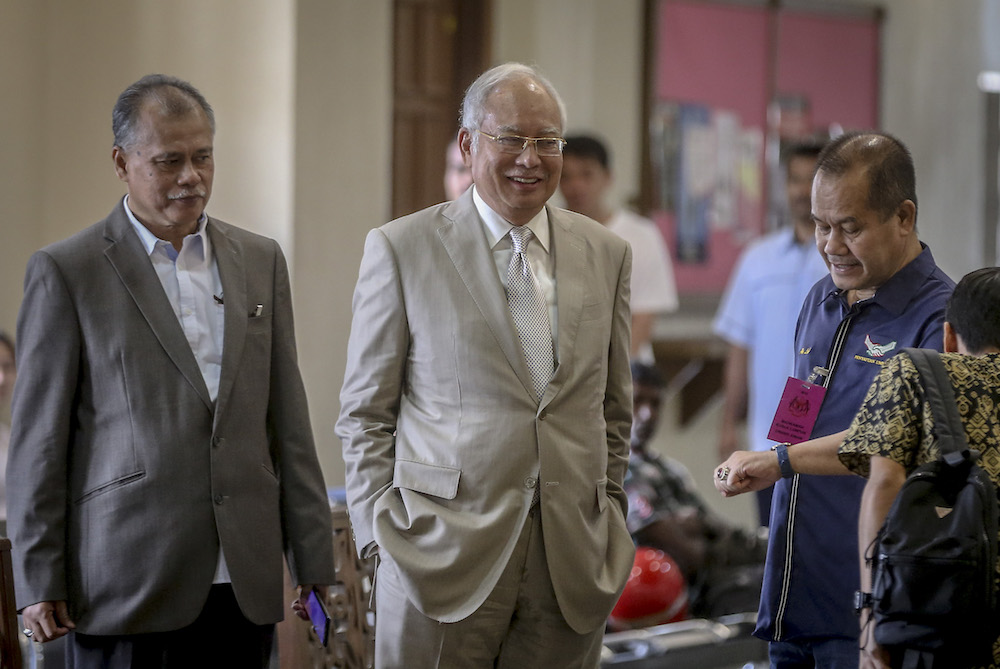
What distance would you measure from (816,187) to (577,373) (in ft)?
1.81

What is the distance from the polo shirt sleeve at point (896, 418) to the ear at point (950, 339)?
0.17 metres

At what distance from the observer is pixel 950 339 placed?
2.01m

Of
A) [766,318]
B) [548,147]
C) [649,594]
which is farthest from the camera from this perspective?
[766,318]

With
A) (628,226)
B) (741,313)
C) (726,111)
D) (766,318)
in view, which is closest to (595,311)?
(766,318)

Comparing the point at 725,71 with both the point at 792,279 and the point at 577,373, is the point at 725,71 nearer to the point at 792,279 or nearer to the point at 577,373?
the point at 792,279

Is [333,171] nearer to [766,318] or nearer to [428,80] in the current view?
[428,80]

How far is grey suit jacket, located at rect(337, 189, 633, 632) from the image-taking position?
214 cm

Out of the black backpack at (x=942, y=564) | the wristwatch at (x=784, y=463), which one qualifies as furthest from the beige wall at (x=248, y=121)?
the black backpack at (x=942, y=564)

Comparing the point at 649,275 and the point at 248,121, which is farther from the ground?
the point at 248,121

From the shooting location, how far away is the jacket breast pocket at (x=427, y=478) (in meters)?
2.15

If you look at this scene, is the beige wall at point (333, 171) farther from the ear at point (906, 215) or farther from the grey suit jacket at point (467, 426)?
the ear at point (906, 215)

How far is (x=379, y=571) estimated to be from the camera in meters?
2.24

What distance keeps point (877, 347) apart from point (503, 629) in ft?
2.77

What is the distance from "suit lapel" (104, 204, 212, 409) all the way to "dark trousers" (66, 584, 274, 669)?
15.4 inches
